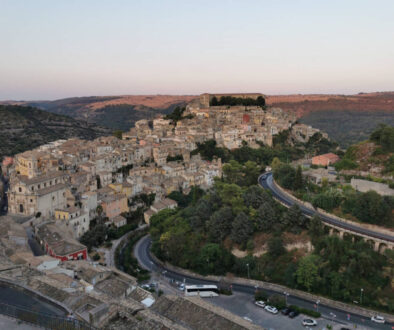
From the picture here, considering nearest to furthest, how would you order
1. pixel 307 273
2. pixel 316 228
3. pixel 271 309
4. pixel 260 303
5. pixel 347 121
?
1. pixel 271 309
2. pixel 260 303
3. pixel 307 273
4. pixel 316 228
5. pixel 347 121

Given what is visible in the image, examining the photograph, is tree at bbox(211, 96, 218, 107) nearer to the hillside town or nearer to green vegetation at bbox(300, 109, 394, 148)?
the hillside town

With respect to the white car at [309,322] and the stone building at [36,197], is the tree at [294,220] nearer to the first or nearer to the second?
the white car at [309,322]

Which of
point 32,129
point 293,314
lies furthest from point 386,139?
point 32,129

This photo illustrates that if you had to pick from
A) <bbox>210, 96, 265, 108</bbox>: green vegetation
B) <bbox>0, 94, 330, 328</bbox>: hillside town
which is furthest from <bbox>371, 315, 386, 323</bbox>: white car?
<bbox>210, 96, 265, 108</bbox>: green vegetation

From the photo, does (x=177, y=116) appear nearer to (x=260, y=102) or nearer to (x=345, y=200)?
(x=260, y=102)

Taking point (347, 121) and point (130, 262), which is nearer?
point (130, 262)

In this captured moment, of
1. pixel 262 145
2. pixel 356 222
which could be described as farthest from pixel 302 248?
pixel 262 145
